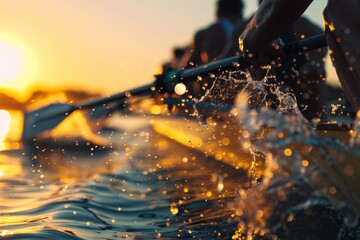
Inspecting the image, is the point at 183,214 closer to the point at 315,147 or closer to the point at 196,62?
the point at 315,147

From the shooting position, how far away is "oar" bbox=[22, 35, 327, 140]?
11.4 ft

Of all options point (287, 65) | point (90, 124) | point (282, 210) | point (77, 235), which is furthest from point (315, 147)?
point (90, 124)

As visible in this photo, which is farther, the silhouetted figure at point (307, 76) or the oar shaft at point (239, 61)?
the silhouetted figure at point (307, 76)

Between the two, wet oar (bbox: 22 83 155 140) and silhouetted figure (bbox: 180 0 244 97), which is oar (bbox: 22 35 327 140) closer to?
wet oar (bbox: 22 83 155 140)

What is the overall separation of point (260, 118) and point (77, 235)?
116 centimetres

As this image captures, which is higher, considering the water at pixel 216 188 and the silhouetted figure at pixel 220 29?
the silhouetted figure at pixel 220 29

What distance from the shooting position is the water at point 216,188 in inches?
76.1

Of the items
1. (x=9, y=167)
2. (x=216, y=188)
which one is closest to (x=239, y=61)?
(x=216, y=188)

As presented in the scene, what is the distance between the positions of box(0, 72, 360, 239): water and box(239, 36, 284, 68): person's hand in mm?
260

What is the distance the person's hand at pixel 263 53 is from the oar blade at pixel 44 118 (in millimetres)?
4672

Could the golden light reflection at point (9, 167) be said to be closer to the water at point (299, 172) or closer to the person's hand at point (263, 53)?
the person's hand at point (263, 53)

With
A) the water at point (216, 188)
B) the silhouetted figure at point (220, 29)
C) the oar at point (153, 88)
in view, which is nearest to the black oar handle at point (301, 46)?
the oar at point (153, 88)

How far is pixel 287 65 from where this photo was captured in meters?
4.65

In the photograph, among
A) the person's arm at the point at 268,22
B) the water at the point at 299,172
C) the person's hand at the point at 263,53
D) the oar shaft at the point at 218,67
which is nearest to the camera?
the water at the point at 299,172
